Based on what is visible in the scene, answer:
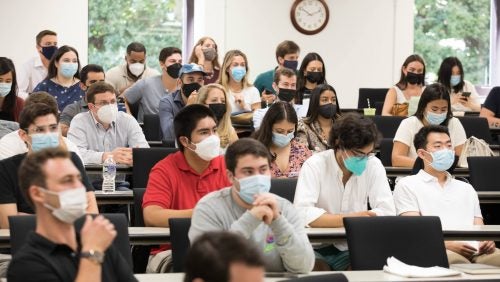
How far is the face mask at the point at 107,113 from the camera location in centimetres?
710

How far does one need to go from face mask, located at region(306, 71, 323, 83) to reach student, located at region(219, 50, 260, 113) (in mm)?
555

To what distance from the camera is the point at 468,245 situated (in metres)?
5.54

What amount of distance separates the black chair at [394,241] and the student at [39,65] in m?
5.88

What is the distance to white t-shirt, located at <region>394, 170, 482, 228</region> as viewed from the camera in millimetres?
5766

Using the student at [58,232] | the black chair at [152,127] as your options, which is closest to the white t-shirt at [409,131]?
the black chair at [152,127]

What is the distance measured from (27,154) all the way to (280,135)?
2.06m

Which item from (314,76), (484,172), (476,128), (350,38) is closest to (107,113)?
(484,172)

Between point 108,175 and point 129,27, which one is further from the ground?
point 129,27

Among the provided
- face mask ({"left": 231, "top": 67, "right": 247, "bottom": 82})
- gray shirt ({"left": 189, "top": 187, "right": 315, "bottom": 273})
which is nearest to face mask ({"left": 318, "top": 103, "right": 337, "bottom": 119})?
face mask ({"left": 231, "top": 67, "right": 247, "bottom": 82})

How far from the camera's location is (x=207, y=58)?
995 centimetres

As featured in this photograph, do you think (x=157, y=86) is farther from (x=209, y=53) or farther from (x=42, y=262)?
(x=42, y=262)

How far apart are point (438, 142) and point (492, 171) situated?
105 cm

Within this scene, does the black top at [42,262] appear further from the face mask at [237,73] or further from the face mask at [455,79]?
the face mask at [455,79]

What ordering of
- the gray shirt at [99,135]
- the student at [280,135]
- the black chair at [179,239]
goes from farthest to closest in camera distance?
1. the gray shirt at [99,135]
2. the student at [280,135]
3. the black chair at [179,239]
